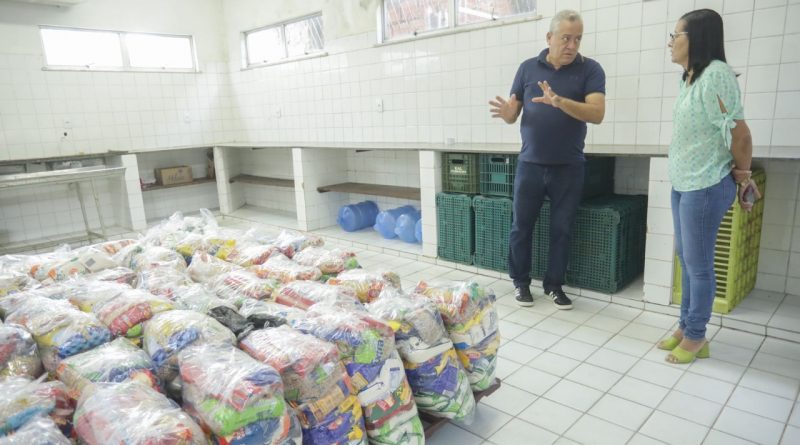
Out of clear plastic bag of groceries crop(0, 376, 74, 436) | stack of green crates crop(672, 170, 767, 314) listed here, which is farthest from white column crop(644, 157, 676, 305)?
clear plastic bag of groceries crop(0, 376, 74, 436)

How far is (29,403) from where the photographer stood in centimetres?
129

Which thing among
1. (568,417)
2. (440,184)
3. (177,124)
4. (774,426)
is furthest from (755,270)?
(177,124)

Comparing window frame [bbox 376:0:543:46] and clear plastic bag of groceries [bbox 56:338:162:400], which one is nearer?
clear plastic bag of groceries [bbox 56:338:162:400]

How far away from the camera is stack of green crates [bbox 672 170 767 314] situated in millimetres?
2668

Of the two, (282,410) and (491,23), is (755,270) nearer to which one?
(491,23)

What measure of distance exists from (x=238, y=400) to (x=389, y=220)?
3568 millimetres

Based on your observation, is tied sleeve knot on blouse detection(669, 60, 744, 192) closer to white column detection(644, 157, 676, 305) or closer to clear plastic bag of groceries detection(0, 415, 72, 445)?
white column detection(644, 157, 676, 305)

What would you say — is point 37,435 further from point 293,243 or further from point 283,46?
point 283,46

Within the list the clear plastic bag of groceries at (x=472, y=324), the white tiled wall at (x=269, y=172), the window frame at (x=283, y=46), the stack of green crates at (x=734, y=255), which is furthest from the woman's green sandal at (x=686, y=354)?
the white tiled wall at (x=269, y=172)

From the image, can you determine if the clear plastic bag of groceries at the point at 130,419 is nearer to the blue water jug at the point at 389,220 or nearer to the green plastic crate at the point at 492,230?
the green plastic crate at the point at 492,230

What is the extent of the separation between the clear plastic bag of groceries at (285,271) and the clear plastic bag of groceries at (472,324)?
22.4 inches

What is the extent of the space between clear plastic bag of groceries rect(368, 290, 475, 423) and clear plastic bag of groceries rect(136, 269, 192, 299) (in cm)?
87

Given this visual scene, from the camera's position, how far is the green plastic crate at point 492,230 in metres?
Answer: 3.53

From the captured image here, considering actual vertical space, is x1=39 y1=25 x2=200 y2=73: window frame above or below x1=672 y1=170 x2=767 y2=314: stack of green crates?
above
